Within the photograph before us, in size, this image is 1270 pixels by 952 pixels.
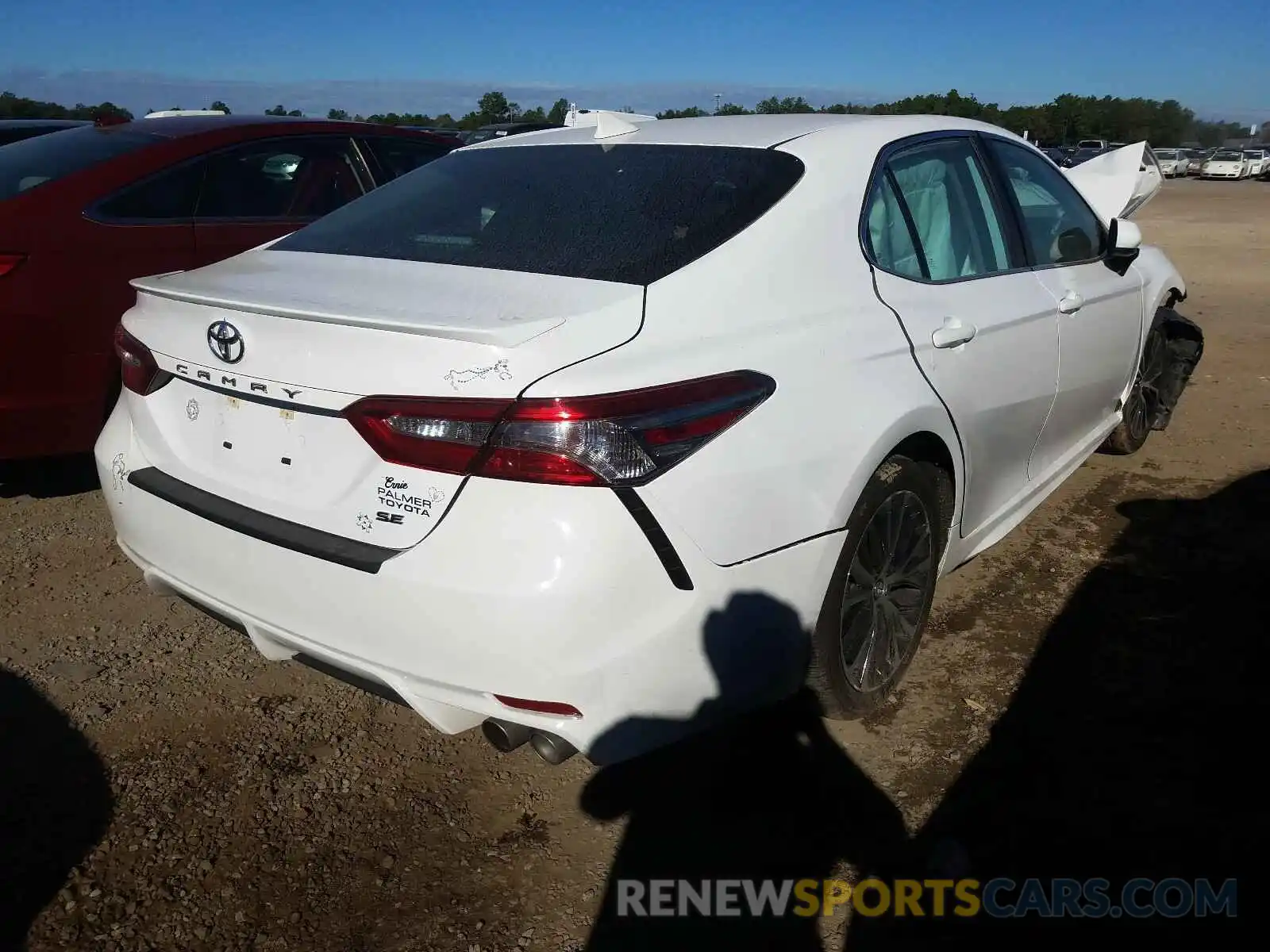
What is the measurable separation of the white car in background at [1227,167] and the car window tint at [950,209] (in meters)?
54.3

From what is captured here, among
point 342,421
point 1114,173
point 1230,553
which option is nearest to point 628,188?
point 342,421

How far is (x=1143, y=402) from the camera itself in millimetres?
5301

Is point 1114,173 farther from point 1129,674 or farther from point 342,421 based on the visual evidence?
point 342,421

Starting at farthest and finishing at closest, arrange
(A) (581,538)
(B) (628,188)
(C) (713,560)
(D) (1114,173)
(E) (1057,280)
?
(D) (1114,173)
(E) (1057,280)
(B) (628,188)
(C) (713,560)
(A) (581,538)

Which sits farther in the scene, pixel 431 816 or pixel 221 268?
pixel 221 268

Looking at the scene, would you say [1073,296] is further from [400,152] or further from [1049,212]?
[400,152]

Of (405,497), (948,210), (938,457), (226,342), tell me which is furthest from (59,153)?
(938,457)

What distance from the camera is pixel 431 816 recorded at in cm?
262

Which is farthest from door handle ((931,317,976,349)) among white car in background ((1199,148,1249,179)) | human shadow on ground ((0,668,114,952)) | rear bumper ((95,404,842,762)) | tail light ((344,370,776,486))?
white car in background ((1199,148,1249,179))

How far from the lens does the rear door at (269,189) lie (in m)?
4.80

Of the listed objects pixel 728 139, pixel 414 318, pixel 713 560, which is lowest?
pixel 713 560

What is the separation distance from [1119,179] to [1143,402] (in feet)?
4.34

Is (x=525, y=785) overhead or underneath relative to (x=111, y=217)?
underneath

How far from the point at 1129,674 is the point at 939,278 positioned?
4.51 ft
